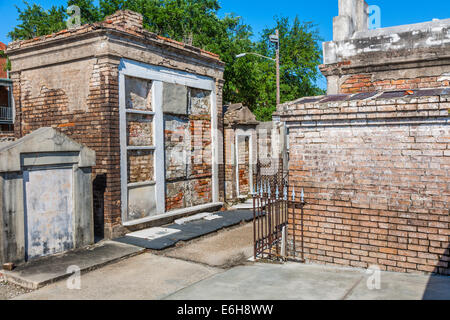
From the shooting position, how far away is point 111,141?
8094 mm

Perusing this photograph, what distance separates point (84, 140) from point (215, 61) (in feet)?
15.2

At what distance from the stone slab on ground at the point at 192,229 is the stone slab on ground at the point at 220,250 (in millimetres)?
185

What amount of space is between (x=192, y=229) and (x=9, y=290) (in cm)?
415

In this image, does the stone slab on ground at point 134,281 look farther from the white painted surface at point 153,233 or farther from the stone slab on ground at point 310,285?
the white painted surface at point 153,233

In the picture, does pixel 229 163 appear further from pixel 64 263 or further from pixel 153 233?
pixel 64 263

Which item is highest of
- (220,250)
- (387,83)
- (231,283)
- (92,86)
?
(92,86)

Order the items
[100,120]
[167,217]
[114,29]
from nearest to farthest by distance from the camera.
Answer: [114,29] → [100,120] → [167,217]

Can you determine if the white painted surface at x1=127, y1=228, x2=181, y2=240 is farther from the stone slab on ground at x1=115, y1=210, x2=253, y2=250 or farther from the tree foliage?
the tree foliage

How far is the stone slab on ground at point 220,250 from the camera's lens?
6.96m

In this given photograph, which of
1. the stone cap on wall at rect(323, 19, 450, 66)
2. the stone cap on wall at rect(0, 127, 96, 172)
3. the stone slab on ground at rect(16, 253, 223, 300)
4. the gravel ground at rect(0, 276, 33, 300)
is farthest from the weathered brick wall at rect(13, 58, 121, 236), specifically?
the stone cap on wall at rect(323, 19, 450, 66)

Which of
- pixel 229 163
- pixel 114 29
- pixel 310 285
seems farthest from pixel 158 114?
pixel 310 285

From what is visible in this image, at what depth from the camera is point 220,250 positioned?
7.67 metres

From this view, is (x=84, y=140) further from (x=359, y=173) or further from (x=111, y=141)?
(x=359, y=173)

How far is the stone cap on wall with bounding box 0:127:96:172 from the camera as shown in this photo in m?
6.05
